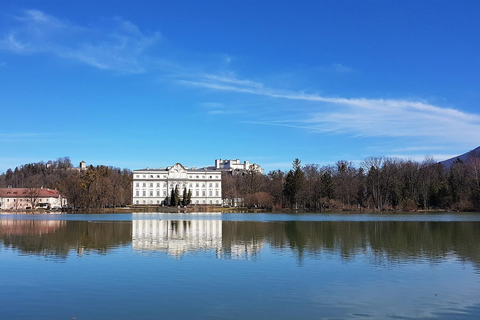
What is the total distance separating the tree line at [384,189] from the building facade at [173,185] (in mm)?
20882

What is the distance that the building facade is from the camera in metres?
107

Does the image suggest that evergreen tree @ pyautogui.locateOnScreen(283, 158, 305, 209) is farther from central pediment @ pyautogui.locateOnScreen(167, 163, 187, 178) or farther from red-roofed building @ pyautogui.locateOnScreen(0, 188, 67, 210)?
red-roofed building @ pyautogui.locateOnScreen(0, 188, 67, 210)

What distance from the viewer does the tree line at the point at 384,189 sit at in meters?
71.4

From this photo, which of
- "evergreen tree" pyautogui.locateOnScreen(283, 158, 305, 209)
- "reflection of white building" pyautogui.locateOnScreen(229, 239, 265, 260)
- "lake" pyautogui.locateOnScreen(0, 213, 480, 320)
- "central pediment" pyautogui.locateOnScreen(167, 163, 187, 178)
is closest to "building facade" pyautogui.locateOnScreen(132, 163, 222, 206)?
"central pediment" pyautogui.locateOnScreen(167, 163, 187, 178)

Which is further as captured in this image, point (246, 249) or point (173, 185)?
point (173, 185)

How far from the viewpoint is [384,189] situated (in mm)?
76375

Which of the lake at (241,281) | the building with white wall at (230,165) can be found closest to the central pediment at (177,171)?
the building with white wall at (230,165)

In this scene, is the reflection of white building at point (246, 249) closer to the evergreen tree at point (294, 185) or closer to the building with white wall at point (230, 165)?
the evergreen tree at point (294, 185)

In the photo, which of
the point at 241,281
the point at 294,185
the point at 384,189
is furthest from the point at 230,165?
the point at 241,281

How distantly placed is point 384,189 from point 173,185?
168 ft

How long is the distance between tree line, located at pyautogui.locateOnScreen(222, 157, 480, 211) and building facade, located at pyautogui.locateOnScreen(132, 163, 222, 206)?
20.9 m

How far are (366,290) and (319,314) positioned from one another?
8.87 feet

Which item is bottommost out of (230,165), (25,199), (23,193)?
(25,199)

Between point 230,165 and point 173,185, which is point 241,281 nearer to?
point 173,185
